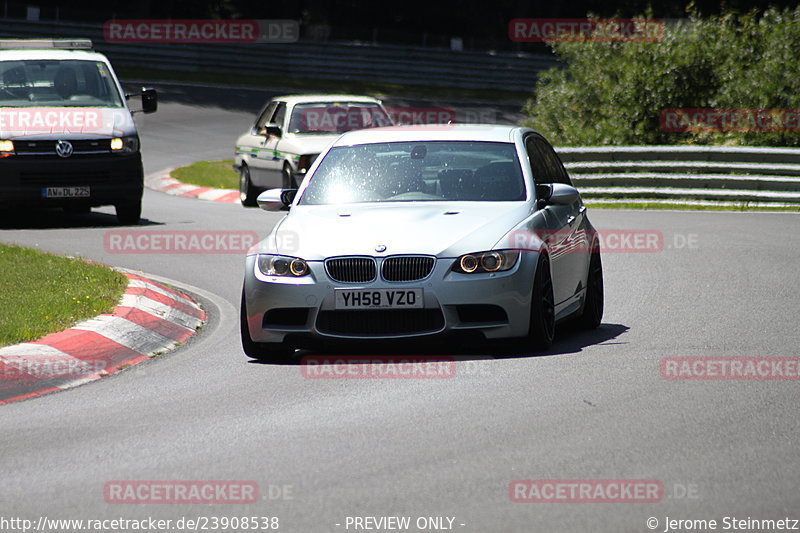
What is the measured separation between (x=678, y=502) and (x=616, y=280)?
775cm

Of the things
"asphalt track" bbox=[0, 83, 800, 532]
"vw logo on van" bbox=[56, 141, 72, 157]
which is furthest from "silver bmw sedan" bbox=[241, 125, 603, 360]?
"vw logo on van" bbox=[56, 141, 72, 157]

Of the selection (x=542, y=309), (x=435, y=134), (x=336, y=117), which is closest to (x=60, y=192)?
(x=336, y=117)

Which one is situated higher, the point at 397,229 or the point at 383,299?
the point at 397,229

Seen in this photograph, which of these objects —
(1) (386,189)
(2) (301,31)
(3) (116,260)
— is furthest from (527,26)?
(1) (386,189)

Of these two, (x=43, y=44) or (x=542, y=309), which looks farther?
(x=43, y=44)

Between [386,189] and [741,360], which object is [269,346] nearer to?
[386,189]

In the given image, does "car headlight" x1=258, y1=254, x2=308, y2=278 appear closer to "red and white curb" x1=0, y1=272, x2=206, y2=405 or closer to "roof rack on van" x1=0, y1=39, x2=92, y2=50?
"red and white curb" x1=0, y1=272, x2=206, y2=405

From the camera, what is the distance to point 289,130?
841 inches

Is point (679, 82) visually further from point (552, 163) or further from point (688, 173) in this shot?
point (552, 163)

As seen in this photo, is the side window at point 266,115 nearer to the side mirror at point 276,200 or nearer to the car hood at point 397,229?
the side mirror at point 276,200

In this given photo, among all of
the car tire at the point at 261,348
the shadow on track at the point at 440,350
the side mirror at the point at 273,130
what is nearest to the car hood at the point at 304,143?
the side mirror at the point at 273,130

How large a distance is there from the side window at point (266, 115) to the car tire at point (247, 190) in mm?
810

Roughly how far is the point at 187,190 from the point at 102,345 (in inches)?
634

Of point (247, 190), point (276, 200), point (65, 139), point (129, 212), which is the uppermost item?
point (276, 200)
